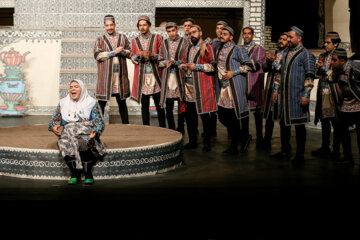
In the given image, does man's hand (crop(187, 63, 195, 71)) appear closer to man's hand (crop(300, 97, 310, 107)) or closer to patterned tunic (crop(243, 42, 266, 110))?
patterned tunic (crop(243, 42, 266, 110))

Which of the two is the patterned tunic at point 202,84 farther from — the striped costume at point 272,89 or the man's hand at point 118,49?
the man's hand at point 118,49

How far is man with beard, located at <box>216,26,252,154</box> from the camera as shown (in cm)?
593

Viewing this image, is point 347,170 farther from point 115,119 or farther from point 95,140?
point 115,119

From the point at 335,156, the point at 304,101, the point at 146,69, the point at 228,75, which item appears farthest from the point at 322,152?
the point at 146,69

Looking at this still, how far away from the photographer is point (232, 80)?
595 centimetres

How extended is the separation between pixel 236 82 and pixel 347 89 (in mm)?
1146

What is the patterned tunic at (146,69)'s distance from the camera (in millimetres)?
6855

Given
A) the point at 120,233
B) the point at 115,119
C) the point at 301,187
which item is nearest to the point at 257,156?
the point at 301,187

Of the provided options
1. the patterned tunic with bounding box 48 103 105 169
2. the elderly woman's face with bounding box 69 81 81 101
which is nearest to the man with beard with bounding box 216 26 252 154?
the patterned tunic with bounding box 48 103 105 169

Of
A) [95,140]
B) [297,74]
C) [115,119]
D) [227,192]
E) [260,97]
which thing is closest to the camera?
[227,192]

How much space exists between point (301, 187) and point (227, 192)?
2.18 feet

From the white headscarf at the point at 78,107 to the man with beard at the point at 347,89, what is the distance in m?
2.34

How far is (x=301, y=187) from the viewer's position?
4617mm

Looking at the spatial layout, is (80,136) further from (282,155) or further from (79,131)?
(282,155)
